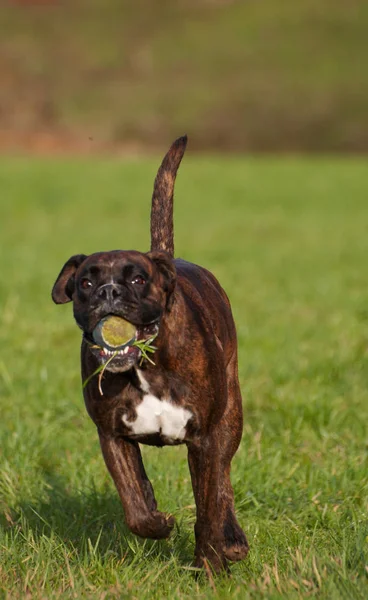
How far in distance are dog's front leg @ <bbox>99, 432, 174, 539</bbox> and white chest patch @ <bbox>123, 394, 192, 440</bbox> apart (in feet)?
0.51

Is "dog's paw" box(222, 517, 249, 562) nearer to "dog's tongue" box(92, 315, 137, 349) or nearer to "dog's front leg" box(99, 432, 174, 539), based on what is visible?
"dog's front leg" box(99, 432, 174, 539)

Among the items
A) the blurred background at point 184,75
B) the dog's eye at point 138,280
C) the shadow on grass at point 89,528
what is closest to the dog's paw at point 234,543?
the shadow on grass at point 89,528

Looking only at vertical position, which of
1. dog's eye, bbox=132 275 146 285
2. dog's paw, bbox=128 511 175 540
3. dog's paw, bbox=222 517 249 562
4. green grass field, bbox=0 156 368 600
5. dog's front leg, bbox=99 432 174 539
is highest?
dog's eye, bbox=132 275 146 285

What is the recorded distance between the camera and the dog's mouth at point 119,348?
384 centimetres

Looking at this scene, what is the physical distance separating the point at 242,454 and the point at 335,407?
1.47 meters

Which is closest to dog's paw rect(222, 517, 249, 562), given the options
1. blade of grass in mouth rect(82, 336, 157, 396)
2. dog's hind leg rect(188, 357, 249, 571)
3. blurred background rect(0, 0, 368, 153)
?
dog's hind leg rect(188, 357, 249, 571)

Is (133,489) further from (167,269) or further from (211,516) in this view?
(167,269)

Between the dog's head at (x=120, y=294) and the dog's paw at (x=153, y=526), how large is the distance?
701 mm

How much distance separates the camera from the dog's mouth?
3840mm

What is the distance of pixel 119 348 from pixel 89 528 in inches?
54.0

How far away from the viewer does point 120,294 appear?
386 cm

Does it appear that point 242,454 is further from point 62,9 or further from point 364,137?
point 62,9

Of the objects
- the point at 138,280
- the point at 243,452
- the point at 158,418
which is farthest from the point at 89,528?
the point at 138,280

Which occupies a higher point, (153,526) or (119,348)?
(119,348)
